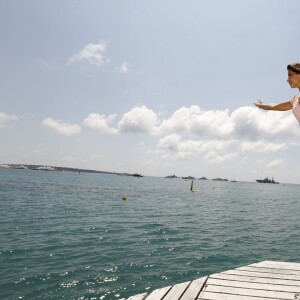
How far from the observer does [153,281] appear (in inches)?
483

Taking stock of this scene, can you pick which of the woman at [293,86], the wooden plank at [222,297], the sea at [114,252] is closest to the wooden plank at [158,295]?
the wooden plank at [222,297]

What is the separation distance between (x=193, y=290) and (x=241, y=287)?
3.41ft

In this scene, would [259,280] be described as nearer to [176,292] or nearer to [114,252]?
[176,292]

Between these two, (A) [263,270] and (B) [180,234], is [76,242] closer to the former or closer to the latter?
(B) [180,234]

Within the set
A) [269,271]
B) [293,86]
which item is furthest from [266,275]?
[293,86]

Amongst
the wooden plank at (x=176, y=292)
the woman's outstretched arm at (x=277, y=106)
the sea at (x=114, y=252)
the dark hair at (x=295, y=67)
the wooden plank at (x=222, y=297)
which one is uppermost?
the dark hair at (x=295, y=67)

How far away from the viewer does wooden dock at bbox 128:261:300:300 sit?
223 inches

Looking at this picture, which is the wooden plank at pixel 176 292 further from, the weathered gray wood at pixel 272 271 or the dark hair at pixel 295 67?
the dark hair at pixel 295 67

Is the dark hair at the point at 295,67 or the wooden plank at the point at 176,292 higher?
the dark hair at the point at 295,67

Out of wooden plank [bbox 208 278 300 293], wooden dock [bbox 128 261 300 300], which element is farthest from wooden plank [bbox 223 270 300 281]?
wooden plank [bbox 208 278 300 293]

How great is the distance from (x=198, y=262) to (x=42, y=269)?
26.3ft

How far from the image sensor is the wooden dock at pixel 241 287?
5.66 metres

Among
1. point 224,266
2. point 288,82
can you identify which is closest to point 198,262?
point 224,266

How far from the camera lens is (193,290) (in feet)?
19.6
